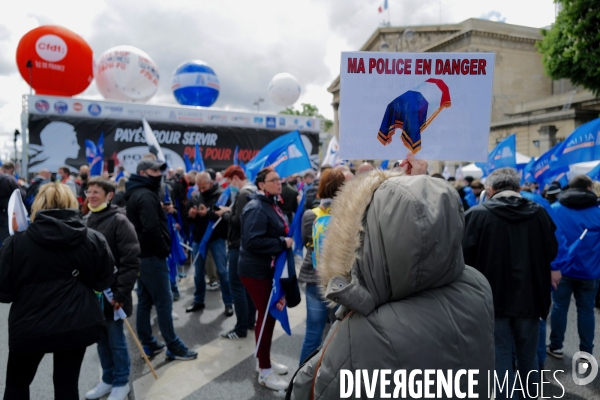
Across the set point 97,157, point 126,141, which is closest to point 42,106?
point 126,141

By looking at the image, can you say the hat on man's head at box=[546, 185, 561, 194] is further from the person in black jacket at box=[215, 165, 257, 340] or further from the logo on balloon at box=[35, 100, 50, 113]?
the logo on balloon at box=[35, 100, 50, 113]

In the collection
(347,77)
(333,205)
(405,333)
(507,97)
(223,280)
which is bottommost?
(223,280)

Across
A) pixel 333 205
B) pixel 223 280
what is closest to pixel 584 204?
pixel 333 205

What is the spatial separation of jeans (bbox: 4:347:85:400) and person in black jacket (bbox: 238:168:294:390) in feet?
5.05

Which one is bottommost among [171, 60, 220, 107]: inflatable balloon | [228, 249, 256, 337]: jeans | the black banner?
[228, 249, 256, 337]: jeans

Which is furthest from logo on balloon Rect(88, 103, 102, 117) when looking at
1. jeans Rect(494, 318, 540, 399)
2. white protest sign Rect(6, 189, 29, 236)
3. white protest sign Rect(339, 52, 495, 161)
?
jeans Rect(494, 318, 540, 399)

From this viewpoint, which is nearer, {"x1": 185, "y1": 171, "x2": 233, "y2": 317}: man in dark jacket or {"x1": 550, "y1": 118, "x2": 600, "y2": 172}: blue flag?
{"x1": 550, "y1": 118, "x2": 600, "y2": 172}: blue flag

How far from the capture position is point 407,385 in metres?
1.22

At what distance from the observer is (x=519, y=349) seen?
319 centimetres

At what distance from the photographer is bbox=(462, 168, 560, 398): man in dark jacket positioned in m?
3.13

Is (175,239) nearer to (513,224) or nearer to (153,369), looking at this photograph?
(153,369)

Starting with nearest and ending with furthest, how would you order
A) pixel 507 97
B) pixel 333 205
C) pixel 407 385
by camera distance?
1. pixel 407 385
2. pixel 333 205
3. pixel 507 97

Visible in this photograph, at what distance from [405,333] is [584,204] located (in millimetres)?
4030

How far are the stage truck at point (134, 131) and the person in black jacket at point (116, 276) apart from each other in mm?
12079
